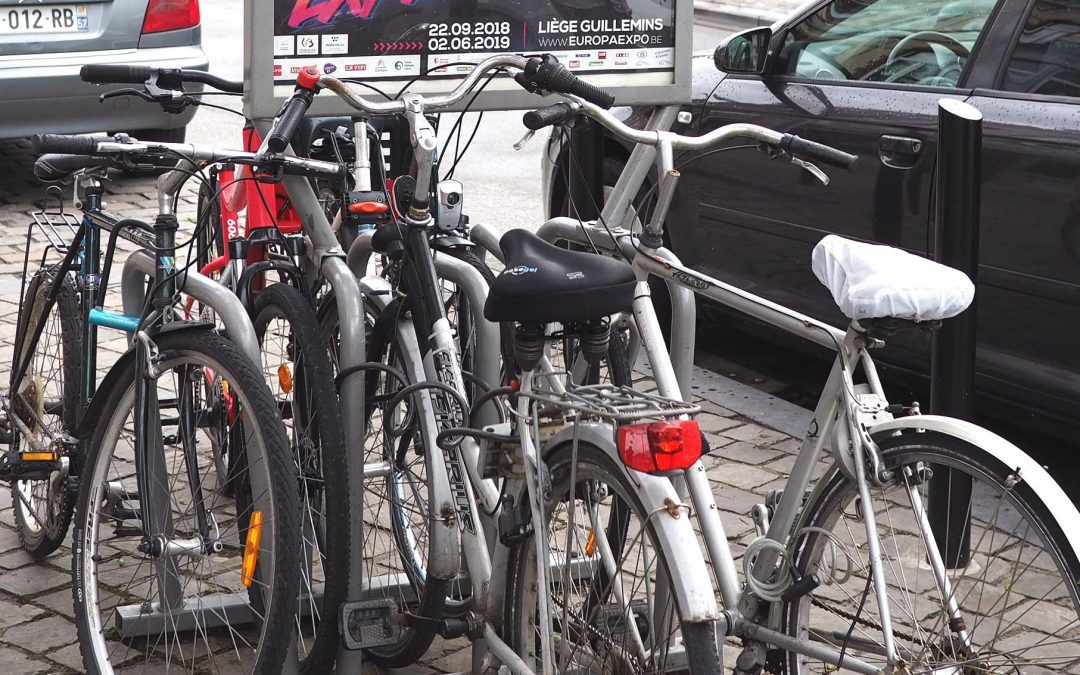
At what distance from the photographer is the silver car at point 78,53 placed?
8531mm

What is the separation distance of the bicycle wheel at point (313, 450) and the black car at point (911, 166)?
7.42 feet

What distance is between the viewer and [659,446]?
267 centimetres

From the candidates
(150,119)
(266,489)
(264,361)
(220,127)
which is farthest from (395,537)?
(220,127)

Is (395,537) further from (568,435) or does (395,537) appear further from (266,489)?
(568,435)

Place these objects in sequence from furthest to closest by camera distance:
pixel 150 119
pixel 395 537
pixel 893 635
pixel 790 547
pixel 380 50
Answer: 1. pixel 150 119
2. pixel 395 537
3. pixel 380 50
4. pixel 790 547
5. pixel 893 635

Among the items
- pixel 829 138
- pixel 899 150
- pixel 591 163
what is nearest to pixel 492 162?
pixel 591 163

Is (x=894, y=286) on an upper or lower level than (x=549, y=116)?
lower

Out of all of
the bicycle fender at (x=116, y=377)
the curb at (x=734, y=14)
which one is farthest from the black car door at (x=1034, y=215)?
the curb at (x=734, y=14)

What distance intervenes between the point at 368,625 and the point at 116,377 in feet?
2.75

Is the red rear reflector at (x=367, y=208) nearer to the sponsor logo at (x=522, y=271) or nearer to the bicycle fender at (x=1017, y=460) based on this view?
the sponsor logo at (x=522, y=271)

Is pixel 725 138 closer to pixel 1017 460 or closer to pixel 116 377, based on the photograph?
pixel 1017 460

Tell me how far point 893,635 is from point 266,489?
4.35 feet

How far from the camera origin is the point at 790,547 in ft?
10.1

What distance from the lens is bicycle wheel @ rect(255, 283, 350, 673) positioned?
3.36m
